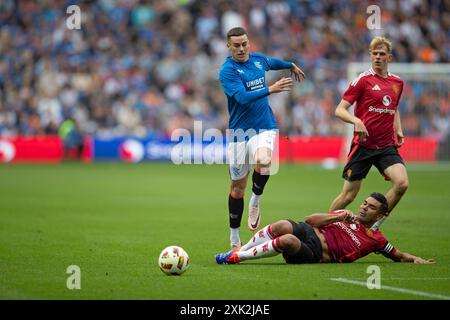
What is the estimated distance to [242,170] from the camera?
39.1ft

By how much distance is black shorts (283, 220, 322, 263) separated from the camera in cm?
1024

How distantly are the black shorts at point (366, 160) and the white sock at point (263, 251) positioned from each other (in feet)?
8.56

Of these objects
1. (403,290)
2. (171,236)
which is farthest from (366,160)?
(403,290)

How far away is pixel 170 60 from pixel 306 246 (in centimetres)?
2620

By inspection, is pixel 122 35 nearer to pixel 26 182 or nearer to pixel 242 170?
pixel 26 182

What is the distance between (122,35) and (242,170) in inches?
1023

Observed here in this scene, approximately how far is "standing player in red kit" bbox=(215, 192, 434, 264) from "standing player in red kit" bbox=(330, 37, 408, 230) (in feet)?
5.13

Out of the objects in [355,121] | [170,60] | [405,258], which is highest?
[170,60]

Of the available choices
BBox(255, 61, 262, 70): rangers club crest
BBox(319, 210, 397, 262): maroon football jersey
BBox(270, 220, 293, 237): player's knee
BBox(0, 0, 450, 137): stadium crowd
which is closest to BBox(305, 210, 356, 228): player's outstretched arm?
BBox(319, 210, 397, 262): maroon football jersey

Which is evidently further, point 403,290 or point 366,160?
point 366,160

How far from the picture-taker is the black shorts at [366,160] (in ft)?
39.9

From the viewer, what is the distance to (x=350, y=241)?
10.5 m

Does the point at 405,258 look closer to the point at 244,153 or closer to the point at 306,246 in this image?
the point at 306,246

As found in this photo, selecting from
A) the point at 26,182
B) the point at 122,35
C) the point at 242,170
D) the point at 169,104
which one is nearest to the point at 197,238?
the point at 242,170
